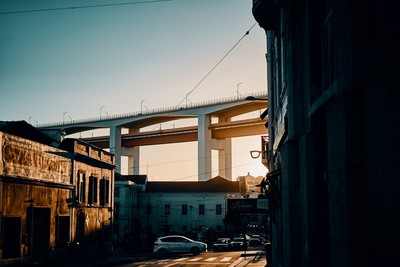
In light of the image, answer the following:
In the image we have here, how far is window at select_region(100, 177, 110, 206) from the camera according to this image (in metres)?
39.6

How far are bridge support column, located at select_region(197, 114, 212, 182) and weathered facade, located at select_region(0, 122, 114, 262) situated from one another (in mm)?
56176

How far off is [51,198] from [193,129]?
74.8 m

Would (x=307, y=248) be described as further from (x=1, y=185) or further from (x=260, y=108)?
(x=260, y=108)

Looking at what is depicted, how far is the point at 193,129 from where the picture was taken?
104m

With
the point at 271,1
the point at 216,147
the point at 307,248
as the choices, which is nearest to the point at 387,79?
the point at 307,248

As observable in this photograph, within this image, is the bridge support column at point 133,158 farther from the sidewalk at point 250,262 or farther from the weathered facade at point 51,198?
the sidewalk at point 250,262

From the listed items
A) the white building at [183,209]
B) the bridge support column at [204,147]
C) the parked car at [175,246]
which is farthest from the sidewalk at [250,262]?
the bridge support column at [204,147]

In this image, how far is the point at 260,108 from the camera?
93438 mm

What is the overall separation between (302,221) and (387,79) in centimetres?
531

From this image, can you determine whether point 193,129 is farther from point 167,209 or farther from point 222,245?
point 222,245

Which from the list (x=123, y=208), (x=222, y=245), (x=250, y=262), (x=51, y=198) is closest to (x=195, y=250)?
(x=222, y=245)

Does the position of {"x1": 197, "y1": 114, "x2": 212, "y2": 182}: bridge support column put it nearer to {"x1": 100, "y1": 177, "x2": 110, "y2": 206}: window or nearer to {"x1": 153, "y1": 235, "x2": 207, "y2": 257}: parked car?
{"x1": 100, "y1": 177, "x2": 110, "y2": 206}: window

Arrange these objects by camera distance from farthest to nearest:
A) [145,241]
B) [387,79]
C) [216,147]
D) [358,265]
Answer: [216,147] → [145,241] → [358,265] → [387,79]

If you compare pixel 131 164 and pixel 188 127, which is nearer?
pixel 188 127
